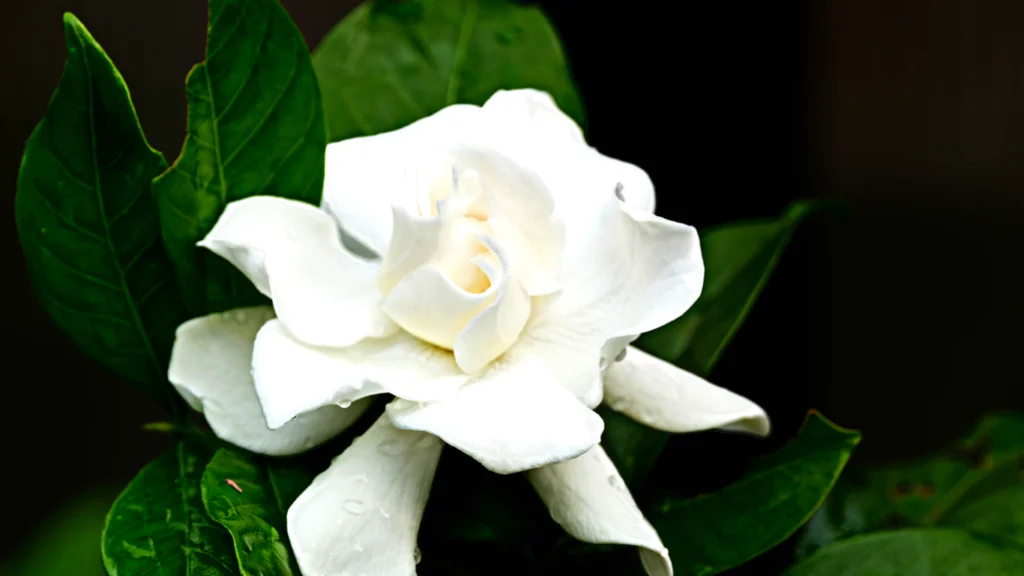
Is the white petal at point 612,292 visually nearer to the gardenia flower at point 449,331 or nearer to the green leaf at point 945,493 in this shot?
the gardenia flower at point 449,331

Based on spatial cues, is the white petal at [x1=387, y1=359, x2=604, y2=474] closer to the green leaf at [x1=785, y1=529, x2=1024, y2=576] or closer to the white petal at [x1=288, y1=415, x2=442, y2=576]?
the white petal at [x1=288, y1=415, x2=442, y2=576]

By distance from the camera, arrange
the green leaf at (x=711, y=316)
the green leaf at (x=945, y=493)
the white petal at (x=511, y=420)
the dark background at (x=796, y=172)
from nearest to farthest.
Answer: the white petal at (x=511, y=420) < the green leaf at (x=711, y=316) < the green leaf at (x=945, y=493) < the dark background at (x=796, y=172)

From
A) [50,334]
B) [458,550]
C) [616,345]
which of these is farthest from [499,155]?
[50,334]

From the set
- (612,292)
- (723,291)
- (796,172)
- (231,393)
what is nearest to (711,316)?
(723,291)

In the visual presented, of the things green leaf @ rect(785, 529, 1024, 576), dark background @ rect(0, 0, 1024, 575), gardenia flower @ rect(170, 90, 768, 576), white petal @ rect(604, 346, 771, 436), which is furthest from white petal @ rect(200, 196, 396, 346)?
dark background @ rect(0, 0, 1024, 575)

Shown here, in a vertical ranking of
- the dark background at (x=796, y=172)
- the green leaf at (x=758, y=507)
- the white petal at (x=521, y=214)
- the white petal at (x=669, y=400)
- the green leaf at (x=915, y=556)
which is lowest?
the dark background at (x=796, y=172)

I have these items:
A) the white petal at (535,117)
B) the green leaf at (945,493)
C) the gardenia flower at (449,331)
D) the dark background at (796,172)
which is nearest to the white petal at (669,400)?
the gardenia flower at (449,331)

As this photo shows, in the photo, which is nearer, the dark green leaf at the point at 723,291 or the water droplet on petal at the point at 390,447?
A: the water droplet on petal at the point at 390,447
